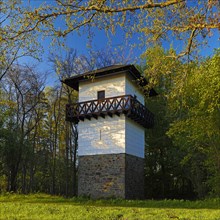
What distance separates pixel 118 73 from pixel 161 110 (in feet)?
26.5

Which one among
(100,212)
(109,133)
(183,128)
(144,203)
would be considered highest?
(183,128)

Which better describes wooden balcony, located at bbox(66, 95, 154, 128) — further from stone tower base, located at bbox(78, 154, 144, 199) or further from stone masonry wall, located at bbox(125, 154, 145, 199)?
stone masonry wall, located at bbox(125, 154, 145, 199)

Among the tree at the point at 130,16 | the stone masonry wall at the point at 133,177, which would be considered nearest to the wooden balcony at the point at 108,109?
the stone masonry wall at the point at 133,177

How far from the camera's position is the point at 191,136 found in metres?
16.5

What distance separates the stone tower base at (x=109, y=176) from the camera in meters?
15.3

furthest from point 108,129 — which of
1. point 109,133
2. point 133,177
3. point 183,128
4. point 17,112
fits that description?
point 17,112

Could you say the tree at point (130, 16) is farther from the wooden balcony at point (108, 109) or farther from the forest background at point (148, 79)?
the wooden balcony at point (108, 109)

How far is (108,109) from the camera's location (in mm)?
15977

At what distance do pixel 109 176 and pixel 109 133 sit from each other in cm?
234

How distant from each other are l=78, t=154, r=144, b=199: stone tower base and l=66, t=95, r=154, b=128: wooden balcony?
2262 mm

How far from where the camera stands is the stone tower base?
15273mm

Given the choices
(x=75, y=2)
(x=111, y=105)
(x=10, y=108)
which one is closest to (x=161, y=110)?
(x=111, y=105)

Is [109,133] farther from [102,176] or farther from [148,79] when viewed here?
[148,79]

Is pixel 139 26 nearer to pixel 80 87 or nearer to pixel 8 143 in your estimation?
pixel 80 87
